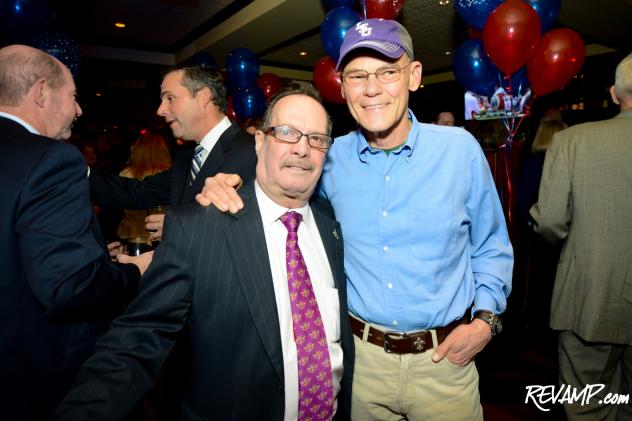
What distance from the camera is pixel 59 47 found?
3.32 m

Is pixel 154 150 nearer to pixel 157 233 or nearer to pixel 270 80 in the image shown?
pixel 157 233

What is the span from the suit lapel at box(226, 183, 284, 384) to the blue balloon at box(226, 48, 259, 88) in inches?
184

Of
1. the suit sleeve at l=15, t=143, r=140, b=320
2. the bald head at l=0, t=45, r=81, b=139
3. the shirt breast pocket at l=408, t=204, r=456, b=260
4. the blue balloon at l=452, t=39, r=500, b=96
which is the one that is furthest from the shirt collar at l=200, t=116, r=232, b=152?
the blue balloon at l=452, t=39, r=500, b=96

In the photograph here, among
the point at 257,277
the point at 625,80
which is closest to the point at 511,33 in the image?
the point at 625,80

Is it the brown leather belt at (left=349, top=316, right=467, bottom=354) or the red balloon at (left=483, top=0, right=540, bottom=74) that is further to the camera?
the red balloon at (left=483, top=0, right=540, bottom=74)

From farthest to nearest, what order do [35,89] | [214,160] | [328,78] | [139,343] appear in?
[328,78] < [214,160] < [35,89] < [139,343]

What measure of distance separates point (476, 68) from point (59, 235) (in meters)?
4.08

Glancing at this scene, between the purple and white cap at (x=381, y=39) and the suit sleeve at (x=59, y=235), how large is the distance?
3.62 ft

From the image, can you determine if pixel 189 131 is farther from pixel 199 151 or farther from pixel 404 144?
pixel 404 144

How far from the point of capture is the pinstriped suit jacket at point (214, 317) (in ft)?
3.51

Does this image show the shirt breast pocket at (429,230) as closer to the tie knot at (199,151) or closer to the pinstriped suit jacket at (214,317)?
the pinstriped suit jacket at (214,317)

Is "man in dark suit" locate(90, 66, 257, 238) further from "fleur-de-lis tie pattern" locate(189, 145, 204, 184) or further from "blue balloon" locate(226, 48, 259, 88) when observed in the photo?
"blue balloon" locate(226, 48, 259, 88)

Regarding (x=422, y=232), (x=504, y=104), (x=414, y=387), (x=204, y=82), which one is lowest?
(x=414, y=387)

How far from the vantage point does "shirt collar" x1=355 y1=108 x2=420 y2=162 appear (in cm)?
139
